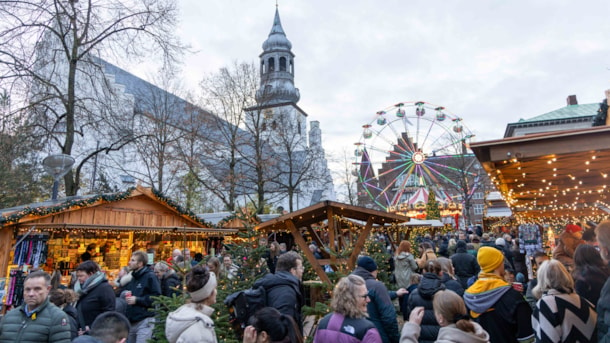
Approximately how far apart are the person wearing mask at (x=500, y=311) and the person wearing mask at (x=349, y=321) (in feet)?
3.61

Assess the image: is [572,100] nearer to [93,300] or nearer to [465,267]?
[465,267]

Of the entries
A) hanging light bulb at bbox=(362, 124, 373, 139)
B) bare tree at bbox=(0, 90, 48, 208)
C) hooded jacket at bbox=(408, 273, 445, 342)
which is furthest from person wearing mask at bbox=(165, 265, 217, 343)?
hanging light bulb at bbox=(362, 124, 373, 139)

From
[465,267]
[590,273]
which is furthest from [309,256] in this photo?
[590,273]

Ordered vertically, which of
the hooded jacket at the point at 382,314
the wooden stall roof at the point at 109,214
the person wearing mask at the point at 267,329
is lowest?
the hooded jacket at the point at 382,314

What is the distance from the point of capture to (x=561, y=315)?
2928 millimetres

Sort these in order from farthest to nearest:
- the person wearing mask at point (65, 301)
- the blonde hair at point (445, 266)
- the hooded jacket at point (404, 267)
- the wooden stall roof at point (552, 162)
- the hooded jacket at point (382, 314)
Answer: the hooded jacket at point (404, 267) → the blonde hair at point (445, 266) → the wooden stall roof at point (552, 162) → the person wearing mask at point (65, 301) → the hooded jacket at point (382, 314)

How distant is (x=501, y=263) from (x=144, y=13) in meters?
13.4

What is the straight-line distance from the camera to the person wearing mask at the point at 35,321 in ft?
10.6

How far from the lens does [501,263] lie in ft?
11.3

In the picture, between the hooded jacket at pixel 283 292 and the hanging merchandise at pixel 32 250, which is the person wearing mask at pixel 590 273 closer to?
the hooded jacket at pixel 283 292

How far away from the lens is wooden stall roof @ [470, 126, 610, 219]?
492cm

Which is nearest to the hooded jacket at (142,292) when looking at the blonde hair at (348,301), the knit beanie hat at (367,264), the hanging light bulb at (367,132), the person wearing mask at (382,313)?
the knit beanie hat at (367,264)

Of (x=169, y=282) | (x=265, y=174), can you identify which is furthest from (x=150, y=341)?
(x=265, y=174)

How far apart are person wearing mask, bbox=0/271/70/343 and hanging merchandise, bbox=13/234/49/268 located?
7.54m
